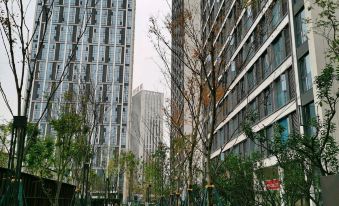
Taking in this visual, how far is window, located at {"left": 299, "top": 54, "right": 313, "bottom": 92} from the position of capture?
1636cm

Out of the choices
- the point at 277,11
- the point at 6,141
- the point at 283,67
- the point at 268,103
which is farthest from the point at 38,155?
the point at 277,11

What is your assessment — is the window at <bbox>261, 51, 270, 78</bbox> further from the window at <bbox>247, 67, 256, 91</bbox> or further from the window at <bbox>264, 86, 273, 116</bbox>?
the window at <bbox>247, 67, 256, 91</bbox>

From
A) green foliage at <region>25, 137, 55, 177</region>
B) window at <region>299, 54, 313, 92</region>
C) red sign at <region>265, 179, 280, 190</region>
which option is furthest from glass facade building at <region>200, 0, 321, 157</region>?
green foliage at <region>25, 137, 55, 177</region>

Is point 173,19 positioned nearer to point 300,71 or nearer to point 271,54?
point 300,71

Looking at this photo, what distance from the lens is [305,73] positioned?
16781 mm

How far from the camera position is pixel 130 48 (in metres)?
59.8

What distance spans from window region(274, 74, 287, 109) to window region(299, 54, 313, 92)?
1.92m

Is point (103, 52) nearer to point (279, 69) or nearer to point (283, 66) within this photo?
point (279, 69)

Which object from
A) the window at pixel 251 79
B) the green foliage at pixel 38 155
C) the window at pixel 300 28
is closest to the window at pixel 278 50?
the window at pixel 300 28

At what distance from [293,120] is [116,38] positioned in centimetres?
4607

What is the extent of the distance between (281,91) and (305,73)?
2.88m

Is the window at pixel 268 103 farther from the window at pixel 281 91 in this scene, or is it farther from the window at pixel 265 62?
the window at pixel 265 62

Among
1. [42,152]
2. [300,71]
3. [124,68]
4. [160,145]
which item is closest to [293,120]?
[300,71]

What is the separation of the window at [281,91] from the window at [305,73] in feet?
6.31
